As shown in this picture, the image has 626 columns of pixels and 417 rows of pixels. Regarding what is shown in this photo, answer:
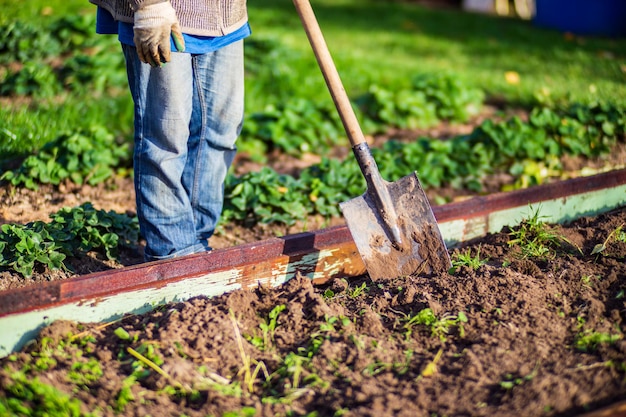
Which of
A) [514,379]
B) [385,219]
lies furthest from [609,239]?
[514,379]

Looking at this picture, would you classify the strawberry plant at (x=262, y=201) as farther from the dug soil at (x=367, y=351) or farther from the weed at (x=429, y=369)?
the weed at (x=429, y=369)

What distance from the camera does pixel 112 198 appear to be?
12.8 ft

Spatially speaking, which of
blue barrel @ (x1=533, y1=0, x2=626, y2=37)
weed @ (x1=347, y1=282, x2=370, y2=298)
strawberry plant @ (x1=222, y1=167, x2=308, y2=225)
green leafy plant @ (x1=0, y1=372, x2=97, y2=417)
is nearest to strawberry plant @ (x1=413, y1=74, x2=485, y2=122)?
strawberry plant @ (x1=222, y1=167, x2=308, y2=225)

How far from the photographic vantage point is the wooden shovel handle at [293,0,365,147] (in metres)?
2.88

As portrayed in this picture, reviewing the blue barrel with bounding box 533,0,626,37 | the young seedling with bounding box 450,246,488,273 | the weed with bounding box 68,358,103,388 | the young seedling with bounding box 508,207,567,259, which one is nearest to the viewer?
the weed with bounding box 68,358,103,388

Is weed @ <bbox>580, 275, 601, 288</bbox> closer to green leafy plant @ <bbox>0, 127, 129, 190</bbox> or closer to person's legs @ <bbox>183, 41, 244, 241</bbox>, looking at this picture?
person's legs @ <bbox>183, 41, 244, 241</bbox>

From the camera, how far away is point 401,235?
2.92m

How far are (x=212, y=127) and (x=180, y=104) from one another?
33 cm

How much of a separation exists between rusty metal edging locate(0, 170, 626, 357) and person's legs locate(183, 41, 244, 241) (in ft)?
1.63

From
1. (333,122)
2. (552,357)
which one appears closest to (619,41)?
(333,122)

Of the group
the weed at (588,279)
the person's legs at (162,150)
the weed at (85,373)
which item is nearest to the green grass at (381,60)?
the person's legs at (162,150)

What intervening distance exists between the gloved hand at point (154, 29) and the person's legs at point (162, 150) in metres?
0.16

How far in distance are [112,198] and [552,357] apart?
2.54 meters

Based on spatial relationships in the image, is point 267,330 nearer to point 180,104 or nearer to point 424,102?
point 180,104
